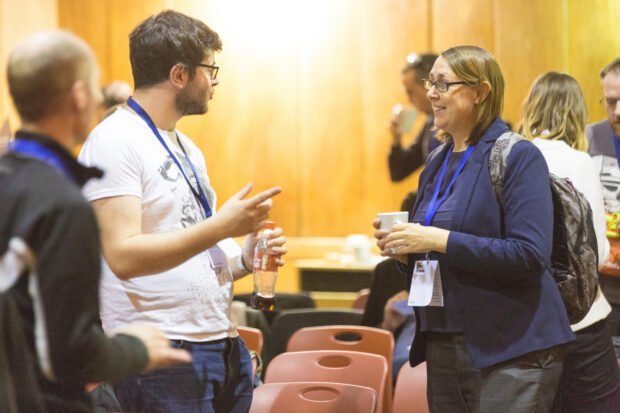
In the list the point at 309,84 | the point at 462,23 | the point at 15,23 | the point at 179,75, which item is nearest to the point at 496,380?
the point at 179,75

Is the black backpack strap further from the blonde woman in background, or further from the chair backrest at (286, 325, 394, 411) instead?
the chair backrest at (286, 325, 394, 411)

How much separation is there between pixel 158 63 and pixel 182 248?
0.54m

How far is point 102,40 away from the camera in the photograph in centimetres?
742

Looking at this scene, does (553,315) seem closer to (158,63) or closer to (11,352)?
(158,63)

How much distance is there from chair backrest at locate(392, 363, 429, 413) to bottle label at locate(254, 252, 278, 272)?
79cm

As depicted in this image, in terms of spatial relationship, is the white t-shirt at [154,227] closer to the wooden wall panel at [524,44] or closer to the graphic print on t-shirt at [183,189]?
the graphic print on t-shirt at [183,189]

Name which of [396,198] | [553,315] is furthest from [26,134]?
[396,198]

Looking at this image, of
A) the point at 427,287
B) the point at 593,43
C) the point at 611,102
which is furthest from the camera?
the point at 593,43

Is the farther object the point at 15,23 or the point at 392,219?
the point at 15,23

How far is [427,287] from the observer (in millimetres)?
2021

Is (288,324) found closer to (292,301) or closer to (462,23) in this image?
(292,301)

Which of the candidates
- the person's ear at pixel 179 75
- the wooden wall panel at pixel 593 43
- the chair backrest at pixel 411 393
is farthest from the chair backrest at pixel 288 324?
the wooden wall panel at pixel 593 43

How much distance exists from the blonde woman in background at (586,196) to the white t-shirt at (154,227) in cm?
117

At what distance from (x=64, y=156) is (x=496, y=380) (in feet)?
4.27
